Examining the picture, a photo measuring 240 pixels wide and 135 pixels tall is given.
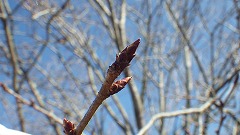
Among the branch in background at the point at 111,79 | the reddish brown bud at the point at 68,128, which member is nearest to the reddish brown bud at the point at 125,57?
the branch in background at the point at 111,79

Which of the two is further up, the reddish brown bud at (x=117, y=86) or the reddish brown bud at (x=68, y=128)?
the reddish brown bud at (x=117, y=86)

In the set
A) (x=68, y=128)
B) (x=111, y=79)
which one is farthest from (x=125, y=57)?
(x=68, y=128)

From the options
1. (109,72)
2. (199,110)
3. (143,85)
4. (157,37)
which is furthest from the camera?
(157,37)

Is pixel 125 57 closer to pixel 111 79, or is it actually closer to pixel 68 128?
pixel 111 79

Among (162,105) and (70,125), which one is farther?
(162,105)

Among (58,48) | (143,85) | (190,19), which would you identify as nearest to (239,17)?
(143,85)

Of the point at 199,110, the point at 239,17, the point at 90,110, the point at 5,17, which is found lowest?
the point at 90,110

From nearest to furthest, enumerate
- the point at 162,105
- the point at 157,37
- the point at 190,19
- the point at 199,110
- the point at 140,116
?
the point at 199,110 → the point at 140,116 → the point at 162,105 → the point at 190,19 → the point at 157,37

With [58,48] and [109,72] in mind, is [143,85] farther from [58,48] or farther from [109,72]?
[109,72]

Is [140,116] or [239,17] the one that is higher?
[140,116]

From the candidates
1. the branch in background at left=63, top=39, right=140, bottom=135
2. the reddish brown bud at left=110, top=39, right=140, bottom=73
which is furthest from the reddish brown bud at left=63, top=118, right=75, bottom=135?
the reddish brown bud at left=110, top=39, right=140, bottom=73

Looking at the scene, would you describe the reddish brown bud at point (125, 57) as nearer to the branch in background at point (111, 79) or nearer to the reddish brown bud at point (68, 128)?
the branch in background at point (111, 79)
